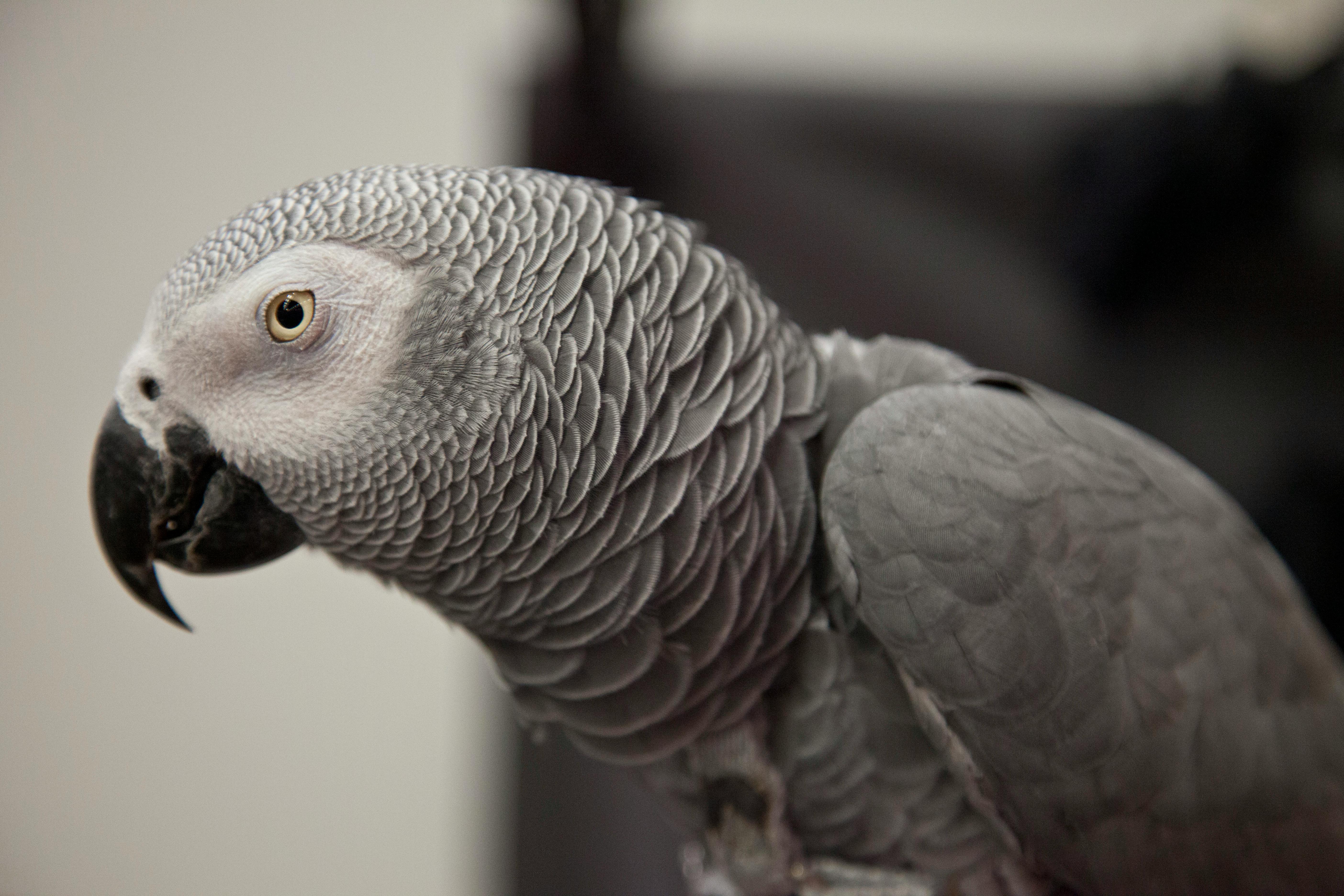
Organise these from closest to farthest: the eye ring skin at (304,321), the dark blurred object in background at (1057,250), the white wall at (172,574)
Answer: the eye ring skin at (304,321) → the white wall at (172,574) → the dark blurred object in background at (1057,250)

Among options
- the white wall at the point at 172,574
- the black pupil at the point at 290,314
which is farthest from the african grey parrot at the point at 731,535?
the white wall at the point at 172,574

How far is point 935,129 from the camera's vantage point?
1.51 metres

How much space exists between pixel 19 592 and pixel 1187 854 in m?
1.26

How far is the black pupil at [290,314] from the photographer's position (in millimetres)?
Result: 605

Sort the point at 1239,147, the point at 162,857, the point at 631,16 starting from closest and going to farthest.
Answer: the point at 162,857
the point at 631,16
the point at 1239,147

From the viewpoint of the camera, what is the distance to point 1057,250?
1.54 m

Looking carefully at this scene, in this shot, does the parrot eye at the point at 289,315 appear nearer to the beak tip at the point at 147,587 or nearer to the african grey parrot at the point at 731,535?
Answer: the african grey parrot at the point at 731,535

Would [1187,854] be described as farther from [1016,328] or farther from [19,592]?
[19,592]

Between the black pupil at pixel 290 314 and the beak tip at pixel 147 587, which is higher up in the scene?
the black pupil at pixel 290 314

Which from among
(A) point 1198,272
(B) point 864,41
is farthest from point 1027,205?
(B) point 864,41

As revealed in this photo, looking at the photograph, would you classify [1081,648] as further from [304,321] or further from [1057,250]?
[1057,250]

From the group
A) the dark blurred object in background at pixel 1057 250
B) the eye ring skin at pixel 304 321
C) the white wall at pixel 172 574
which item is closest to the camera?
the eye ring skin at pixel 304 321


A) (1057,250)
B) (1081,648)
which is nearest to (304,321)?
(1081,648)

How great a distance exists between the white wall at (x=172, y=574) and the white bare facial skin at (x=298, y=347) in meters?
0.25
